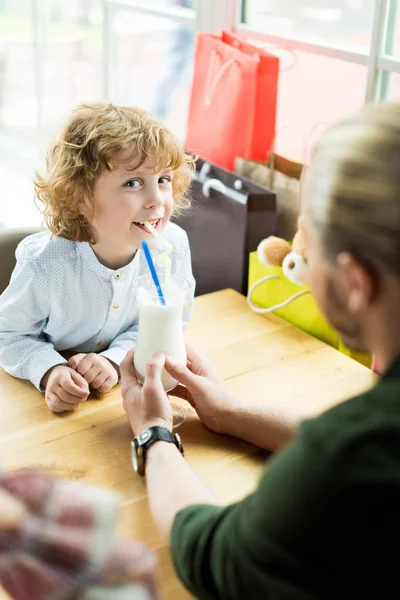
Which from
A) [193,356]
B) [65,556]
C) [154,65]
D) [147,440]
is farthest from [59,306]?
[154,65]

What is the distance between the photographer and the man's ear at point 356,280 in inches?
28.0

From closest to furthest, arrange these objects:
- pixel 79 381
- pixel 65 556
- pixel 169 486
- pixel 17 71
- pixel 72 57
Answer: pixel 65 556, pixel 169 486, pixel 79 381, pixel 72 57, pixel 17 71

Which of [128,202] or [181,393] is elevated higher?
[128,202]

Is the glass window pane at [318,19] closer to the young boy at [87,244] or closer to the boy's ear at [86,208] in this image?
the young boy at [87,244]

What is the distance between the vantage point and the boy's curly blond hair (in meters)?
1.39

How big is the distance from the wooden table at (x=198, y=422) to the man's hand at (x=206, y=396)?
26 mm

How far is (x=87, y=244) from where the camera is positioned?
146 centimetres

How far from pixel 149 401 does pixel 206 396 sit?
0.48 feet

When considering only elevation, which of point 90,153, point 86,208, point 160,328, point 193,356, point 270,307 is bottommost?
point 270,307

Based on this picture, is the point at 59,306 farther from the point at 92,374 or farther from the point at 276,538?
the point at 276,538

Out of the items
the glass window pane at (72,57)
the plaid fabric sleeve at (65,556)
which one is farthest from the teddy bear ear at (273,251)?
the glass window pane at (72,57)

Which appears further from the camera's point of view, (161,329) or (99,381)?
(99,381)

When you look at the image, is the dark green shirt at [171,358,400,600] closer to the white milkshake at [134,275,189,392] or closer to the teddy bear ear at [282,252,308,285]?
the white milkshake at [134,275,189,392]

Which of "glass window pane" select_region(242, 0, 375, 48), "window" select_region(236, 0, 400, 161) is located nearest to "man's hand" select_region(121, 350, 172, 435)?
"window" select_region(236, 0, 400, 161)
